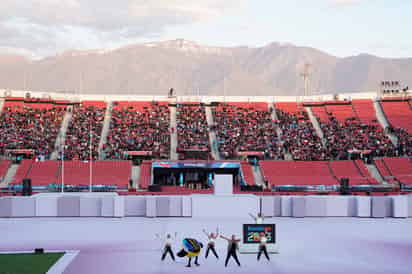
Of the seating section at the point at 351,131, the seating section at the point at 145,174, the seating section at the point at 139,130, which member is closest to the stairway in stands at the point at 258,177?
the seating section at the point at 351,131

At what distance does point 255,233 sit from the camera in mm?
25391

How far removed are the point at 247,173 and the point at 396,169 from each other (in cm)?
1602

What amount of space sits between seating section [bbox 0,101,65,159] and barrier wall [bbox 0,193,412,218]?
90.0ft

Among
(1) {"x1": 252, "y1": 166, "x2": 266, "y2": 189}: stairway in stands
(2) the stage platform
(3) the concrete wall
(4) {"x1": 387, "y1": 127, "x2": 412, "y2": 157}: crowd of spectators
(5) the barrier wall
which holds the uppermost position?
(3) the concrete wall

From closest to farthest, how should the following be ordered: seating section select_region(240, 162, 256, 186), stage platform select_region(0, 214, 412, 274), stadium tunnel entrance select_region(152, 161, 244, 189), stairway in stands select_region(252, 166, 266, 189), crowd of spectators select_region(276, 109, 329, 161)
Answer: stage platform select_region(0, 214, 412, 274) < seating section select_region(240, 162, 256, 186) < stairway in stands select_region(252, 166, 266, 189) < stadium tunnel entrance select_region(152, 161, 244, 189) < crowd of spectators select_region(276, 109, 329, 161)

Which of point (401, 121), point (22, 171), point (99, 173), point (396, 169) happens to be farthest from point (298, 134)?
point (22, 171)

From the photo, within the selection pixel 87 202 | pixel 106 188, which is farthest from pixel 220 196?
pixel 106 188

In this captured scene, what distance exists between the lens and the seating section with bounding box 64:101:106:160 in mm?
66562

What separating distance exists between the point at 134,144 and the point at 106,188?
1300 centimetres

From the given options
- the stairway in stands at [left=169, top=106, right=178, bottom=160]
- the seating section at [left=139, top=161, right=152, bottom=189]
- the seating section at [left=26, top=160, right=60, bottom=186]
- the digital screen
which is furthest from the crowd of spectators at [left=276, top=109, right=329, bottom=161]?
the digital screen

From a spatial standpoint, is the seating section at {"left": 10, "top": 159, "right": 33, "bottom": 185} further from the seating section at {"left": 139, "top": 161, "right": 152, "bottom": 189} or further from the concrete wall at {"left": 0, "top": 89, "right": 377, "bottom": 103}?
the concrete wall at {"left": 0, "top": 89, "right": 377, "bottom": 103}

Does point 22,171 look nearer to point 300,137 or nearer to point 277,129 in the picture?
point 277,129

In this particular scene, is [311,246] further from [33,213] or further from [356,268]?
[33,213]

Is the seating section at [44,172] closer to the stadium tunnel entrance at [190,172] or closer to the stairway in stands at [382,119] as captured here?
the stadium tunnel entrance at [190,172]
